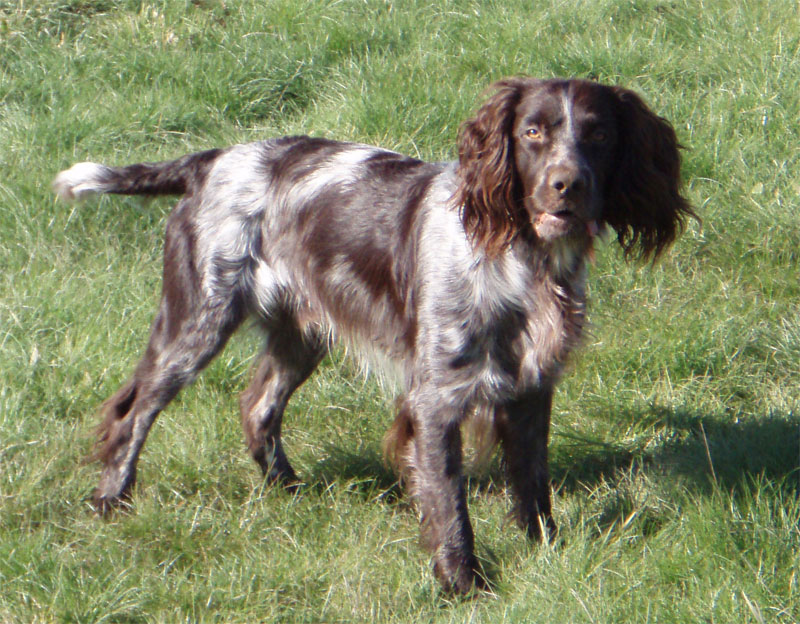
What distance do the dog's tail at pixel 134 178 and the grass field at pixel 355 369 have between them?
63 cm

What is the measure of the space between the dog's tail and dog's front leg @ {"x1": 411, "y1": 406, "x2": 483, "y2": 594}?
128 cm

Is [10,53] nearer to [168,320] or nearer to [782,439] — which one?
[168,320]

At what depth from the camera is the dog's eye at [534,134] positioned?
3070mm

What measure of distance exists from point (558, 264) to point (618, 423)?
1021 millimetres

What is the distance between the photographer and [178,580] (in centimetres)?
313

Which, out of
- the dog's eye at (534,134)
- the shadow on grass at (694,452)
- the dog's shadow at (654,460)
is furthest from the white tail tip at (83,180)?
the shadow on grass at (694,452)

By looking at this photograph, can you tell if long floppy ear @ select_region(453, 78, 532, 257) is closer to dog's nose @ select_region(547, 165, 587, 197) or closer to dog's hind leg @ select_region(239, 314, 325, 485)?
dog's nose @ select_region(547, 165, 587, 197)

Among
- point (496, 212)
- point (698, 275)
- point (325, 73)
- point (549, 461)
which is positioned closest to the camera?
point (496, 212)

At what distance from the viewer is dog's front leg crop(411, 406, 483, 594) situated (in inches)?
127

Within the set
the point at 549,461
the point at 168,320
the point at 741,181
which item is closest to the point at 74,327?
the point at 168,320

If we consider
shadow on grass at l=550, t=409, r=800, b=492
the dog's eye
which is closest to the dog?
the dog's eye

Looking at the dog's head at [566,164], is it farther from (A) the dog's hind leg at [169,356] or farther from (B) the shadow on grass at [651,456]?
(A) the dog's hind leg at [169,356]

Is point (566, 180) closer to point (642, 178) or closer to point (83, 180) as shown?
point (642, 178)

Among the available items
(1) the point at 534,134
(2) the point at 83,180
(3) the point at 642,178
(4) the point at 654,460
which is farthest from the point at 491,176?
(2) the point at 83,180
